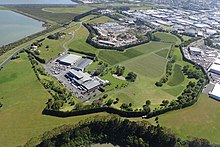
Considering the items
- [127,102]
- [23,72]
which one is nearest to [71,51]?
[23,72]

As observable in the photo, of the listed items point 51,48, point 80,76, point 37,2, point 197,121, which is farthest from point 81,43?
point 37,2

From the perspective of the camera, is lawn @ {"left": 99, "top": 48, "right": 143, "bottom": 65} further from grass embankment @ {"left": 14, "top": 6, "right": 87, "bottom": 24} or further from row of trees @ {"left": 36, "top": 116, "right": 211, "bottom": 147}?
grass embankment @ {"left": 14, "top": 6, "right": 87, "bottom": 24}

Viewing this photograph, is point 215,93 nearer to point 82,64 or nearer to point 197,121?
point 197,121

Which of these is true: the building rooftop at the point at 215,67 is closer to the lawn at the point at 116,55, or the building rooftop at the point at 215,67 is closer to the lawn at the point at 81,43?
the lawn at the point at 116,55

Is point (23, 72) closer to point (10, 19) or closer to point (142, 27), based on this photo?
point (10, 19)

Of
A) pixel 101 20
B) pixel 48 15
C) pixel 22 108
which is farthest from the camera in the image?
pixel 48 15

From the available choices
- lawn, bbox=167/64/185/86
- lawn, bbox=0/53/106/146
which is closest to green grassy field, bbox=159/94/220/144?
Answer: lawn, bbox=167/64/185/86
